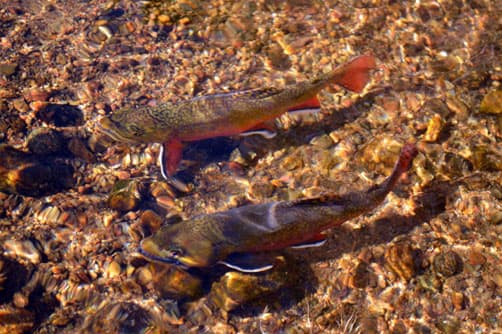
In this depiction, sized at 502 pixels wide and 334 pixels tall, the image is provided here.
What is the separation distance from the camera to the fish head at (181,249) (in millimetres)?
4652

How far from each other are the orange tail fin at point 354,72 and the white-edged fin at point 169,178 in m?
2.41

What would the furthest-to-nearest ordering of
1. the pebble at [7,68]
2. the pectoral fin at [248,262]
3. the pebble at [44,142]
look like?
the pebble at [7,68]
the pebble at [44,142]
the pectoral fin at [248,262]

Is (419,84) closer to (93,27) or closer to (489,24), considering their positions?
(489,24)

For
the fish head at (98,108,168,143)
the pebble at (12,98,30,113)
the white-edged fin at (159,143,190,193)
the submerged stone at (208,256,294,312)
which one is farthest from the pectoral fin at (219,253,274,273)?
the pebble at (12,98,30,113)

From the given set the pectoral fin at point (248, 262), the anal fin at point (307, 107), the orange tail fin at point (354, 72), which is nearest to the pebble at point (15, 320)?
the pectoral fin at point (248, 262)

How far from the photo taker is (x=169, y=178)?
591cm

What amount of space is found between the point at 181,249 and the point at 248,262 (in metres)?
0.71

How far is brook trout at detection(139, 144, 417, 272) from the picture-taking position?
15.3ft

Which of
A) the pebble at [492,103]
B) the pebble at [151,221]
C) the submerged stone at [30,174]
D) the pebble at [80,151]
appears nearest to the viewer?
the pebble at [151,221]

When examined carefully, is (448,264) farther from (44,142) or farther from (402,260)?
(44,142)

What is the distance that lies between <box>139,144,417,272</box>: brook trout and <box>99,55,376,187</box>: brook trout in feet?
4.41

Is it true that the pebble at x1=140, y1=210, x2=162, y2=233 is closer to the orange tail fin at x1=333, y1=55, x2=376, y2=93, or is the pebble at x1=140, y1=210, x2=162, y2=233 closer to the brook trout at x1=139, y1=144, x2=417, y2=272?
the brook trout at x1=139, y1=144, x2=417, y2=272

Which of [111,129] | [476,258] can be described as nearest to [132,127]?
[111,129]

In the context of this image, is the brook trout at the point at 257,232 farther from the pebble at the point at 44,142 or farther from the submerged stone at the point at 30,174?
the pebble at the point at 44,142
